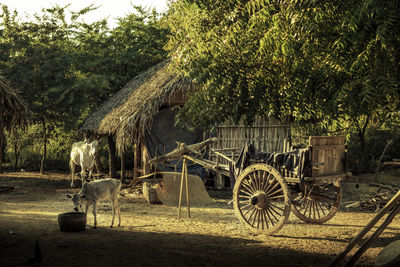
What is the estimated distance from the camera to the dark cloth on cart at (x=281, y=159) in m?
7.43

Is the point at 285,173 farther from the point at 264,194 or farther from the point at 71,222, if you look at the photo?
the point at 71,222

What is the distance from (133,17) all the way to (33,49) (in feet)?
16.5

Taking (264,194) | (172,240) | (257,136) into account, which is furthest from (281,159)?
(257,136)

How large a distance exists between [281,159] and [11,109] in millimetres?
11532

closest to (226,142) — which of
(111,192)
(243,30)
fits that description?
(111,192)

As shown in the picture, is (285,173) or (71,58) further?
(71,58)

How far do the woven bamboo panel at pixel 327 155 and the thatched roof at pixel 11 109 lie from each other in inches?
446

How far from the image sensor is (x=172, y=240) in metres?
7.30

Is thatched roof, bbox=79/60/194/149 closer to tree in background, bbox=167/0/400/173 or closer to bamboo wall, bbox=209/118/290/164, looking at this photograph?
bamboo wall, bbox=209/118/290/164

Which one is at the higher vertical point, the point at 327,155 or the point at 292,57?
the point at 292,57

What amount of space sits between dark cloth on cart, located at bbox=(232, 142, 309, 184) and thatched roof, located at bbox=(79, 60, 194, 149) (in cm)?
528

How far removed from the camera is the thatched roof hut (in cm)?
1505

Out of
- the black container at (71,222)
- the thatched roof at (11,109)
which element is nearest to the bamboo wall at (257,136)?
the black container at (71,222)

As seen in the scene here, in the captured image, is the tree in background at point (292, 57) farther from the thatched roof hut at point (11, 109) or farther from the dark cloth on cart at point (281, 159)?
the thatched roof hut at point (11, 109)
